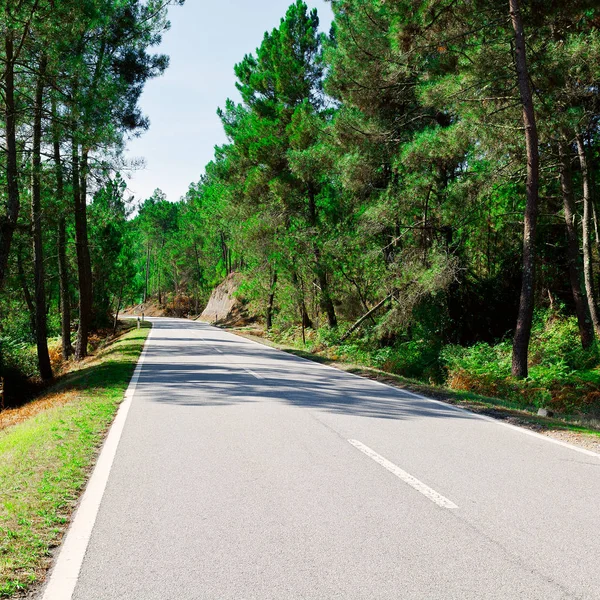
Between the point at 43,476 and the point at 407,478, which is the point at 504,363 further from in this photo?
the point at 43,476

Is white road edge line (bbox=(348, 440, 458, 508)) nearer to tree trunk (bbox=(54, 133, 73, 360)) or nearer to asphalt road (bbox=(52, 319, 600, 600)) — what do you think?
→ asphalt road (bbox=(52, 319, 600, 600))

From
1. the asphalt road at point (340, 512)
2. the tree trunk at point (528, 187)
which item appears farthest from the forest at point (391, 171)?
the asphalt road at point (340, 512)

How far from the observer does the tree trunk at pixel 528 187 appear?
12.9 m

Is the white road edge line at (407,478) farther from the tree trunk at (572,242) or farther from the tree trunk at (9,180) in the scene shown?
the tree trunk at (572,242)

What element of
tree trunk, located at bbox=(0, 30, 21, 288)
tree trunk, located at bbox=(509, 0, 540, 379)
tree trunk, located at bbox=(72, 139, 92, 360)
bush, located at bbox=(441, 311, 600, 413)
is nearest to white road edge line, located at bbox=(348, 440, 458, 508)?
bush, located at bbox=(441, 311, 600, 413)

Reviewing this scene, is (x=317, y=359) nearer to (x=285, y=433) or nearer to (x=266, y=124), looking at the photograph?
(x=285, y=433)

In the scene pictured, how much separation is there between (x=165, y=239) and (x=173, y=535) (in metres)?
90.7

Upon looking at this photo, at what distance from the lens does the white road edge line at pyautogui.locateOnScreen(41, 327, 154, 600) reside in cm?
324

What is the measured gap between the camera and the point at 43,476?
538 cm

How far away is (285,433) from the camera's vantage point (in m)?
7.20

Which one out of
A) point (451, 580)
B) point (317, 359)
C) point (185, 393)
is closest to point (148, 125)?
point (317, 359)

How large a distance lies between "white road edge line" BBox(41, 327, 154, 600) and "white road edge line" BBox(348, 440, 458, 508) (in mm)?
2728

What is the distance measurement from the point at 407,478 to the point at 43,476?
352 centimetres

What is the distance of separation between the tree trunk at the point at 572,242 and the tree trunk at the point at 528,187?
2.82 metres
